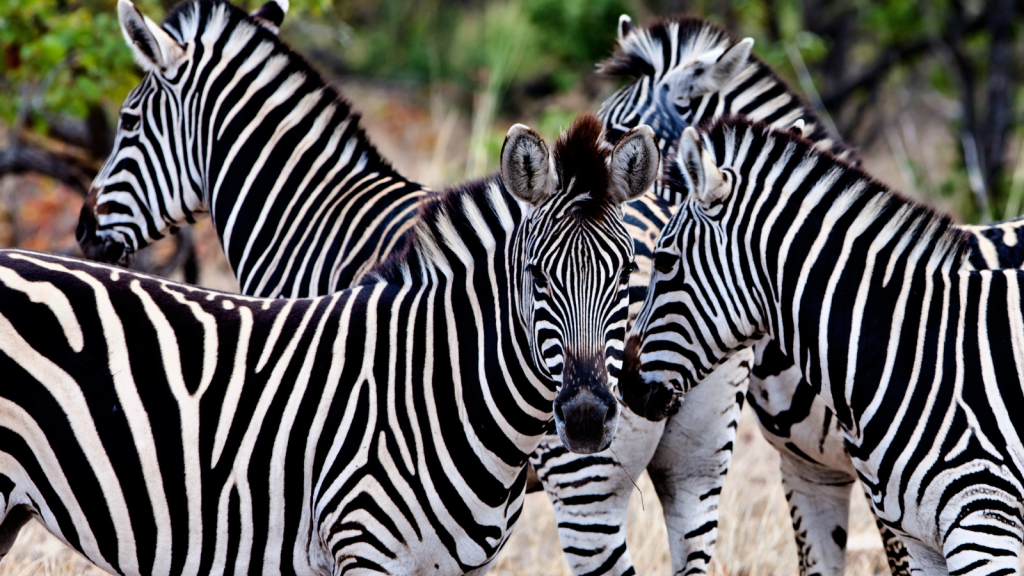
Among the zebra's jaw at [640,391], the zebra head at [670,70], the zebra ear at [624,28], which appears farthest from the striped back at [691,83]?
the zebra's jaw at [640,391]

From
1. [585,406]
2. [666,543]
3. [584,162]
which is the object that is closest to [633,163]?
[584,162]

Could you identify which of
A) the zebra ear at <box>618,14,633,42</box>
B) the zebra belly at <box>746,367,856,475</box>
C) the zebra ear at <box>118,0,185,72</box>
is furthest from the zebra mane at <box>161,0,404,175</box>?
the zebra belly at <box>746,367,856,475</box>

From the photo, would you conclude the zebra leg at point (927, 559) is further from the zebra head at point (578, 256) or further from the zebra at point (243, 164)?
the zebra at point (243, 164)

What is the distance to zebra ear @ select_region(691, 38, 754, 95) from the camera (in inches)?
217

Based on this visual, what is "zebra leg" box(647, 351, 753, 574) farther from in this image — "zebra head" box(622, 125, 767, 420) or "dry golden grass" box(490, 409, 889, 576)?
"dry golden grass" box(490, 409, 889, 576)

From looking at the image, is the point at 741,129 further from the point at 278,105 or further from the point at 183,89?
the point at 183,89

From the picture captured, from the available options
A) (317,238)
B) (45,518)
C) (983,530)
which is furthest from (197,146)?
(983,530)

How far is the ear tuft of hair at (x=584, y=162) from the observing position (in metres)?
3.17

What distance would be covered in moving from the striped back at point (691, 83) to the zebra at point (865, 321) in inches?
65.7

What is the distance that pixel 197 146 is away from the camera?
16.6 feet

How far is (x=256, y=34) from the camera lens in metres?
5.11

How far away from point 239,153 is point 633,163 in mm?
2569

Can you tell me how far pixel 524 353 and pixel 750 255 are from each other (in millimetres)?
1043

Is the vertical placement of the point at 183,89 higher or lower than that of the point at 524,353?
higher
